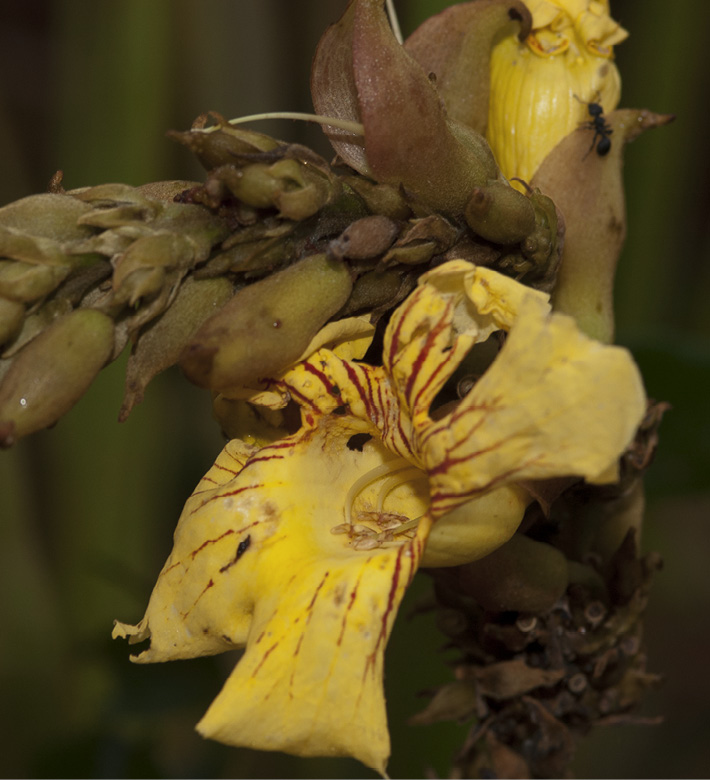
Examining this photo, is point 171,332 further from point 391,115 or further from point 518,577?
point 518,577

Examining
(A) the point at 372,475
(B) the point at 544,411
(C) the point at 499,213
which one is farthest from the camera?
(A) the point at 372,475

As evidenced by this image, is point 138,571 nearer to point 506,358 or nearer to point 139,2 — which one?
point 139,2

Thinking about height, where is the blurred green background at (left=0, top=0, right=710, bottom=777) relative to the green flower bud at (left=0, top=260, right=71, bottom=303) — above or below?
below

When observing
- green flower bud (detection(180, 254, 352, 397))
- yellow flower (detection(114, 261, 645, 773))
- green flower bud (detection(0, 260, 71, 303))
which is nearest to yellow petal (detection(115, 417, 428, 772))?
yellow flower (detection(114, 261, 645, 773))

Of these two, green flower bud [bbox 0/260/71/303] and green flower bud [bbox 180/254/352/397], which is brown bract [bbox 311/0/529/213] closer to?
green flower bud [bbox 180/254/352/397]

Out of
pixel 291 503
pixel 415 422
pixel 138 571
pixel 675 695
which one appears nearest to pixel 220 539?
pixel 291 503

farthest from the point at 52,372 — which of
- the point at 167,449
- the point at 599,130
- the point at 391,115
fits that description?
the point at 167,449
